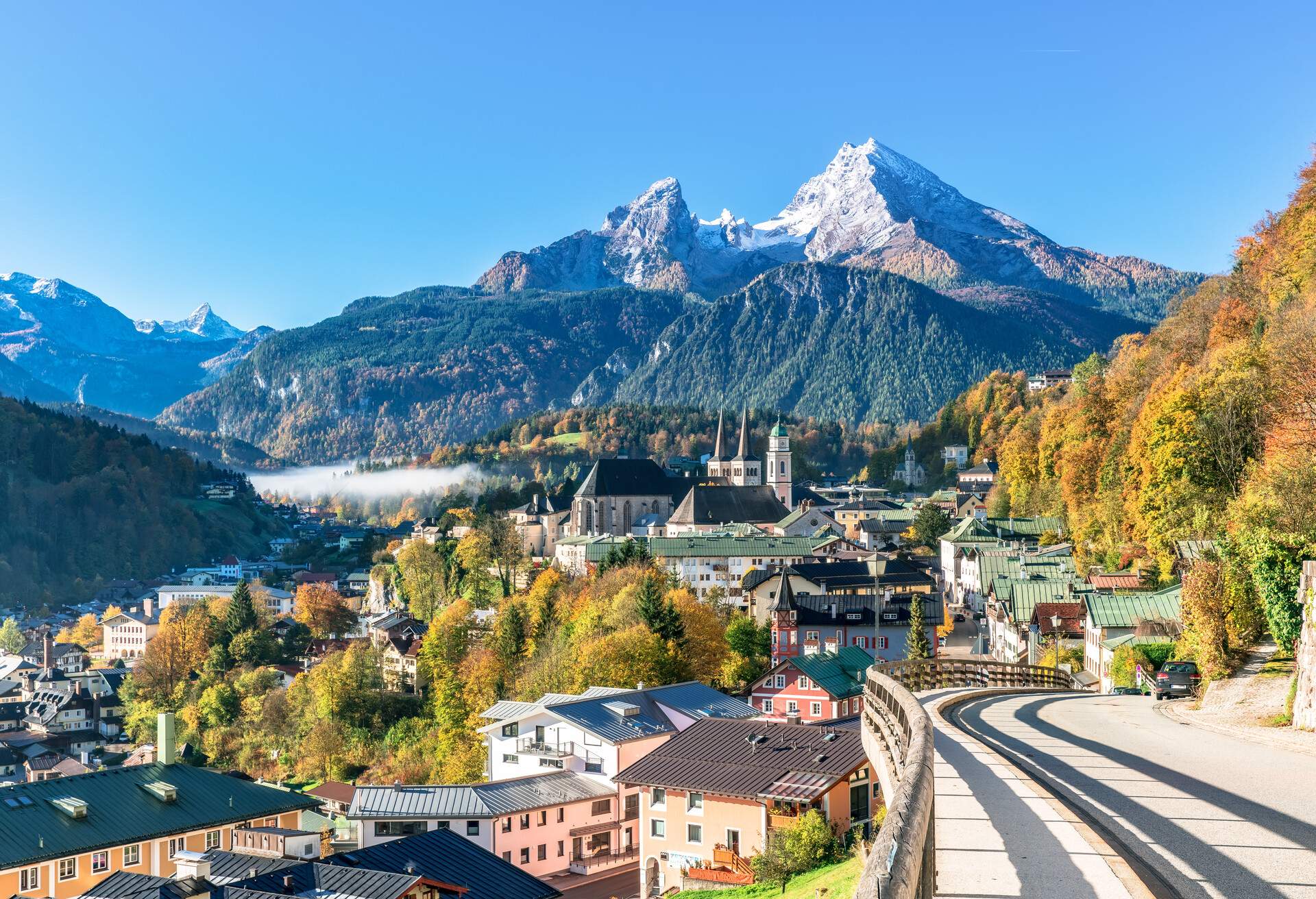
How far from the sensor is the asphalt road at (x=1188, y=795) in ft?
25.5

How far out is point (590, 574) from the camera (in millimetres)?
89250

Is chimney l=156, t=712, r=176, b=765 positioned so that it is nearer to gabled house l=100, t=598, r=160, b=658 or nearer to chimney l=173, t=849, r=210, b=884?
chimney l=173, t=849, r=210, b=884

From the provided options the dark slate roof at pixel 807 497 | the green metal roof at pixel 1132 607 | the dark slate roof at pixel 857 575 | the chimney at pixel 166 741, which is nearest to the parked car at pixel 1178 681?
the green metal roof at pixel 1132 607

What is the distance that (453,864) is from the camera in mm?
29172

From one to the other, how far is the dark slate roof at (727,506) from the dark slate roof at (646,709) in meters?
60.4

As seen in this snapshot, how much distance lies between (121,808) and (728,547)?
57157mm

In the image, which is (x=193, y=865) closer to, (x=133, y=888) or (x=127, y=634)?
(x=133, y=888)

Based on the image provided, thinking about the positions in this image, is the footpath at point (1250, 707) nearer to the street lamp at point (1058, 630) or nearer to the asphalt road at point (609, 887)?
the asphalt road at point (609, 887)

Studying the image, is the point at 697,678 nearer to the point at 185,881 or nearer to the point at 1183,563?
the point at 1183,563

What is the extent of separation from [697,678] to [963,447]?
99.8 metres

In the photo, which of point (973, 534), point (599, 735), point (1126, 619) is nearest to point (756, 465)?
point (973, 534)

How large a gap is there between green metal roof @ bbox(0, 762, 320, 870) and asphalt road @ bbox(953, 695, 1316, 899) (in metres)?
Answer: 29.1

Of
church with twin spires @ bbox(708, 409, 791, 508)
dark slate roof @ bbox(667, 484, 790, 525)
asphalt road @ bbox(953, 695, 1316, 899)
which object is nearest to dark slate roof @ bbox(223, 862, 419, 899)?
asphalt road @ bbox(953, 695, 1316, 899)

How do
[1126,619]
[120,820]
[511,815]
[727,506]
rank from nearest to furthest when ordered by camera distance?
[120,820] → [511,815] → [1126,619] → [727,506]
